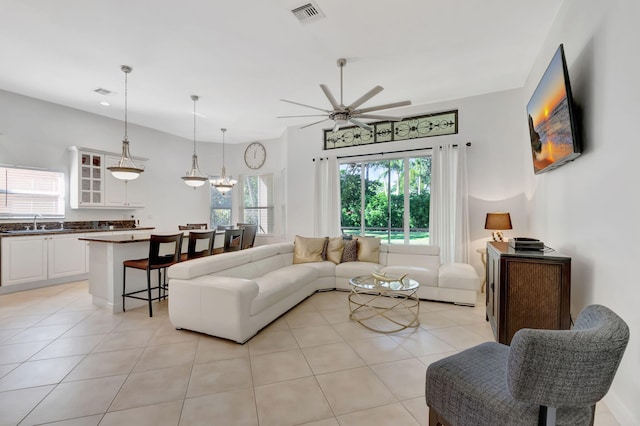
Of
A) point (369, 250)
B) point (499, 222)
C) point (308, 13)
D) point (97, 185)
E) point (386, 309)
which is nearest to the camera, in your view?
point (308, 13)

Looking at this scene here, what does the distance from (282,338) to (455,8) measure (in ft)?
11.9

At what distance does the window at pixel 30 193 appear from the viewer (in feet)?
15.7

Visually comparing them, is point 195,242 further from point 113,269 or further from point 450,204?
point 450,204

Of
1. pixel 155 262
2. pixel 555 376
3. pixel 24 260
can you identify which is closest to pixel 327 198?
pixel 155 262

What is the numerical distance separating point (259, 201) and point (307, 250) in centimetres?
349

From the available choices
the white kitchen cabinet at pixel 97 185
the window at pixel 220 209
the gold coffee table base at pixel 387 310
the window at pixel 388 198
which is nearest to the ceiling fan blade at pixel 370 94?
the gold coffee table base at pixel 387 310

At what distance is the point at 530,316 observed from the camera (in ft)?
8.02

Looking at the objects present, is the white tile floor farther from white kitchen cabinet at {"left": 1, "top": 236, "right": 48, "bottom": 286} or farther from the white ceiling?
the white ceiling

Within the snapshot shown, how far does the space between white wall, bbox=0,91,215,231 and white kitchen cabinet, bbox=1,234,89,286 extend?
78cm

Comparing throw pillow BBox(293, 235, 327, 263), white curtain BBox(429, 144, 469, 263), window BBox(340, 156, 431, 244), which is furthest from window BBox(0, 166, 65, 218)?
white curtain BBox(429, 144, 469, 263)

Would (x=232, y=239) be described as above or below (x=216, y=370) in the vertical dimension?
above

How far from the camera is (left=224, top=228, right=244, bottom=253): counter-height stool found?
4.36 m

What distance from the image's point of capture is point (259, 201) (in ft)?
25.9

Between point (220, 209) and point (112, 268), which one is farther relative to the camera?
point (220, 209)
